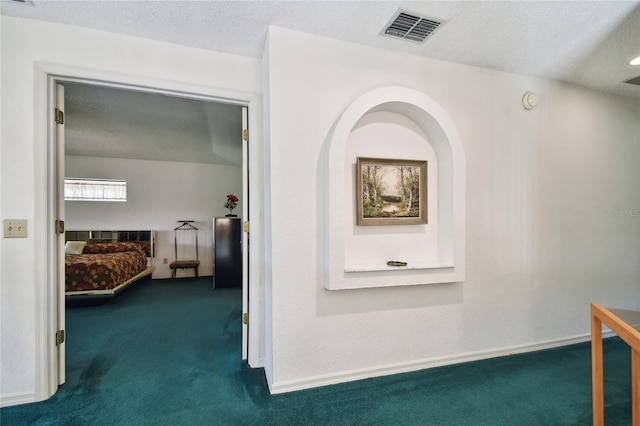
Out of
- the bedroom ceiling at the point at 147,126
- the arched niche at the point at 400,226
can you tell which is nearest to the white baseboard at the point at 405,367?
the arched niche at the point at 400,226

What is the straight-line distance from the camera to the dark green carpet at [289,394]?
167cm

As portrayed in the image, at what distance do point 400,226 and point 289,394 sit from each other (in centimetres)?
143

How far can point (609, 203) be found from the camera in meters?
2.82

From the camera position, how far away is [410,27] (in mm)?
1920

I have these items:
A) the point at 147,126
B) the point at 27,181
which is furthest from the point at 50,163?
the point at 147,126

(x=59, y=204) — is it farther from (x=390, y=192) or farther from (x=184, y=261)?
(x=184, y=261)

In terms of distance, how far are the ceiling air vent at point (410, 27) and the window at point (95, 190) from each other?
5.86m

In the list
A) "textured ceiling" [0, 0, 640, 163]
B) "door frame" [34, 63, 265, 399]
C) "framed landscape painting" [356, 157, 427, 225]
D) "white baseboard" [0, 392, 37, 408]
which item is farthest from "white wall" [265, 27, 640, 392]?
"white baseboard" [0, 392, 37, 408]

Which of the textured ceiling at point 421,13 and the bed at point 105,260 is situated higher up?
the textured ceiling at point 421,13

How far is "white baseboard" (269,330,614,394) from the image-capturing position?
75.4 inches

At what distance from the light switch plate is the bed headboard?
432cm

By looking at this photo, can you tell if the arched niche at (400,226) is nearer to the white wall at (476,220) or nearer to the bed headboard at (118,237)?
the white wall at (476,220)

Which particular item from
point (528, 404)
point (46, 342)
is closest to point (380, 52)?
point (528, 404)

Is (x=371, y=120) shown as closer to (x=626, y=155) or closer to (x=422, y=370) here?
(x=422, y=370)
